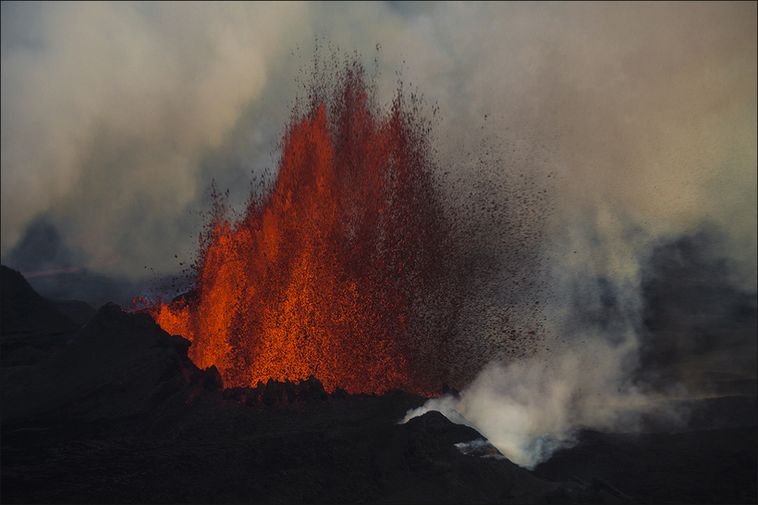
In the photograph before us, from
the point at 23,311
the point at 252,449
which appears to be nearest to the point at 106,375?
the point at 252,449

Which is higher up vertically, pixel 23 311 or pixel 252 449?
pixel 23 311

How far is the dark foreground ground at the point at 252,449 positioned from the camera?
666 inches

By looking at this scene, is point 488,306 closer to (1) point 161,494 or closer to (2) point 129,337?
(2) point 129,337

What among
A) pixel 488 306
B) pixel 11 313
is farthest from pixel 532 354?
pixel 11 313

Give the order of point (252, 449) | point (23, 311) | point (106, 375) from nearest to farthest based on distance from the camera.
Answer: point (252, 449), point (106, 375), point (23, 311)

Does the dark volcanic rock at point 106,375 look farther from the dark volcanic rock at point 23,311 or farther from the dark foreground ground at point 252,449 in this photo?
the dark volcanic rock at point 23,311

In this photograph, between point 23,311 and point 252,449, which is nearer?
point 252,449

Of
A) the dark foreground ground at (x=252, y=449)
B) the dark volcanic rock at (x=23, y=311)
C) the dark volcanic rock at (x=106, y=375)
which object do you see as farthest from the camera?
the dark volcanic rock at (x=23, y=311)

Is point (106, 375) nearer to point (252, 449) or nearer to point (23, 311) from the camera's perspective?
point (252, 449)

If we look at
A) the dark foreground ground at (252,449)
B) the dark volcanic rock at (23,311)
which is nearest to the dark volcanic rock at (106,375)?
the dark foreground ground at (252,449)

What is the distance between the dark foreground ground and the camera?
55.5ft

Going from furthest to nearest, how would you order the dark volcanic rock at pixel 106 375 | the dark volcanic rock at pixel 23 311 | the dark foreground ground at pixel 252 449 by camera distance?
the dark volcanic rock at pixel 23 311, the dark volcanic rock at pixel 106 375, the dark foreground ground at pixel 252 449

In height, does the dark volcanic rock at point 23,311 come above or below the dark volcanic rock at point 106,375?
above

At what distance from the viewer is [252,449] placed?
18.1 m
